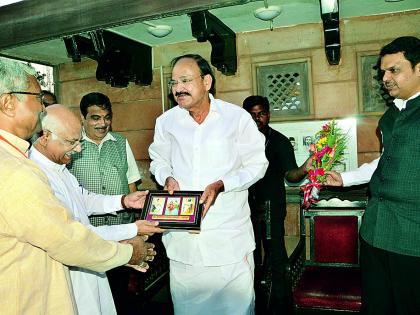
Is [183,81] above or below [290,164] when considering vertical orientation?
above

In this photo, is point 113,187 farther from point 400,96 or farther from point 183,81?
point 400,96

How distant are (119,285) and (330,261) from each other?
198cm

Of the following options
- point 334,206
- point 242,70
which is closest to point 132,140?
point 242,70

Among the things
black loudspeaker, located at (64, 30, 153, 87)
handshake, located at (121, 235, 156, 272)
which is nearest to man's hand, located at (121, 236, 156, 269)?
handshake, located at (121, 235, 156, 272)

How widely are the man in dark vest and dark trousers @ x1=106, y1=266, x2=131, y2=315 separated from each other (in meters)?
2.17

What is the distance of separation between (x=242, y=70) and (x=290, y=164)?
138cm

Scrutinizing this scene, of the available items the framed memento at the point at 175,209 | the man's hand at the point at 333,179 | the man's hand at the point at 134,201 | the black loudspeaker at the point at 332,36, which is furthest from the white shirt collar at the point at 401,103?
the man's hand at the point at 134,201

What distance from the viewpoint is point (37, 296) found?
1518 mm

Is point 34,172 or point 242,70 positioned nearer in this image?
point 34,172

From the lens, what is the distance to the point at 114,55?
420 cm

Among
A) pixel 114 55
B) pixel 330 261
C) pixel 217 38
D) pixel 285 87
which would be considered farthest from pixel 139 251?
pixel 285 87

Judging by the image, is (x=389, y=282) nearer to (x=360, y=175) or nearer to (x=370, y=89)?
(x=360, y=175)

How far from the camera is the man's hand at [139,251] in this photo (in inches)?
78.1

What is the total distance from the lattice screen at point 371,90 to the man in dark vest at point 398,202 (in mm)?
1892
